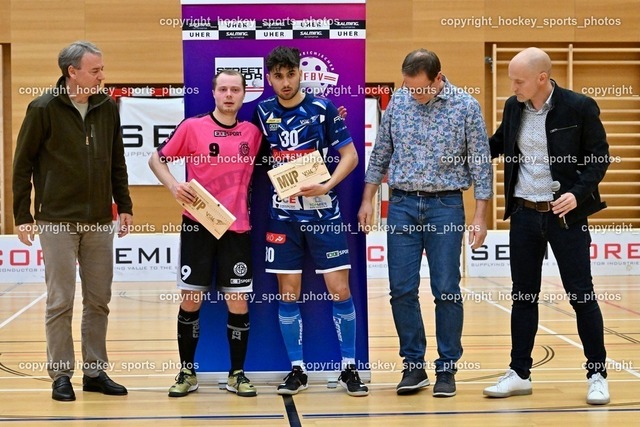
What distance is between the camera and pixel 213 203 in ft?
14.0

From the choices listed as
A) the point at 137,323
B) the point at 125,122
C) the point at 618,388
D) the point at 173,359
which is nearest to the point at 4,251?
the point at 125,122

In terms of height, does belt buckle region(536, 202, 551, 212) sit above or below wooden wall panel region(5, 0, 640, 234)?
below

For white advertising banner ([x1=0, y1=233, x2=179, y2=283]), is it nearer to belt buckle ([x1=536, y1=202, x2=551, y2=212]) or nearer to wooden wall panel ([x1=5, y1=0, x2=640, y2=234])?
wooden wall panel ([x1=5, y1=0, x2=640, y2=234])

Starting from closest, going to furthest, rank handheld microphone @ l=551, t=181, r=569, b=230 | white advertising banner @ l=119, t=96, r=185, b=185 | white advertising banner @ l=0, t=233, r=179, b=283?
handheld microphone @ l=551, t=181, r=569, b=230, white advertising banner @ l=0, t=233, r=179, b=283, white advertising banner @ l=119, t=96, r=185, b=185

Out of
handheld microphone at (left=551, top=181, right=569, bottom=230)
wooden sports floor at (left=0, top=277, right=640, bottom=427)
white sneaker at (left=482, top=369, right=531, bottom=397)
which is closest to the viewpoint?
wooden sports floor at (left=0, top=277, right=640, bottom=427)

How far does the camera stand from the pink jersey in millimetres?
4355

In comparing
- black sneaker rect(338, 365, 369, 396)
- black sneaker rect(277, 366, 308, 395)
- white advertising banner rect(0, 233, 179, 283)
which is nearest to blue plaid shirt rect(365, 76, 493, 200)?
black sneaker rect(338, 365, 369, 396)

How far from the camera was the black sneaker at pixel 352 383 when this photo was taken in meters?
4.38

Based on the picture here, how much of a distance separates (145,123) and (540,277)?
739 cm

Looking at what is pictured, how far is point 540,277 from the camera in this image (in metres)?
4.26

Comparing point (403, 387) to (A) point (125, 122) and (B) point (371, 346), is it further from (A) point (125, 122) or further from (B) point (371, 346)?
(A) point (125, 122)

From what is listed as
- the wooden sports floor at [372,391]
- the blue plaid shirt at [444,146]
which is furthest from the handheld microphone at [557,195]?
the wooden sports floor at [372,391]

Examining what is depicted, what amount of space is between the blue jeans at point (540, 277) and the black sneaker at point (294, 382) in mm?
1079

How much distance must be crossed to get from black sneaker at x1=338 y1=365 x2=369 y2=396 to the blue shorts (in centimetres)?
54
